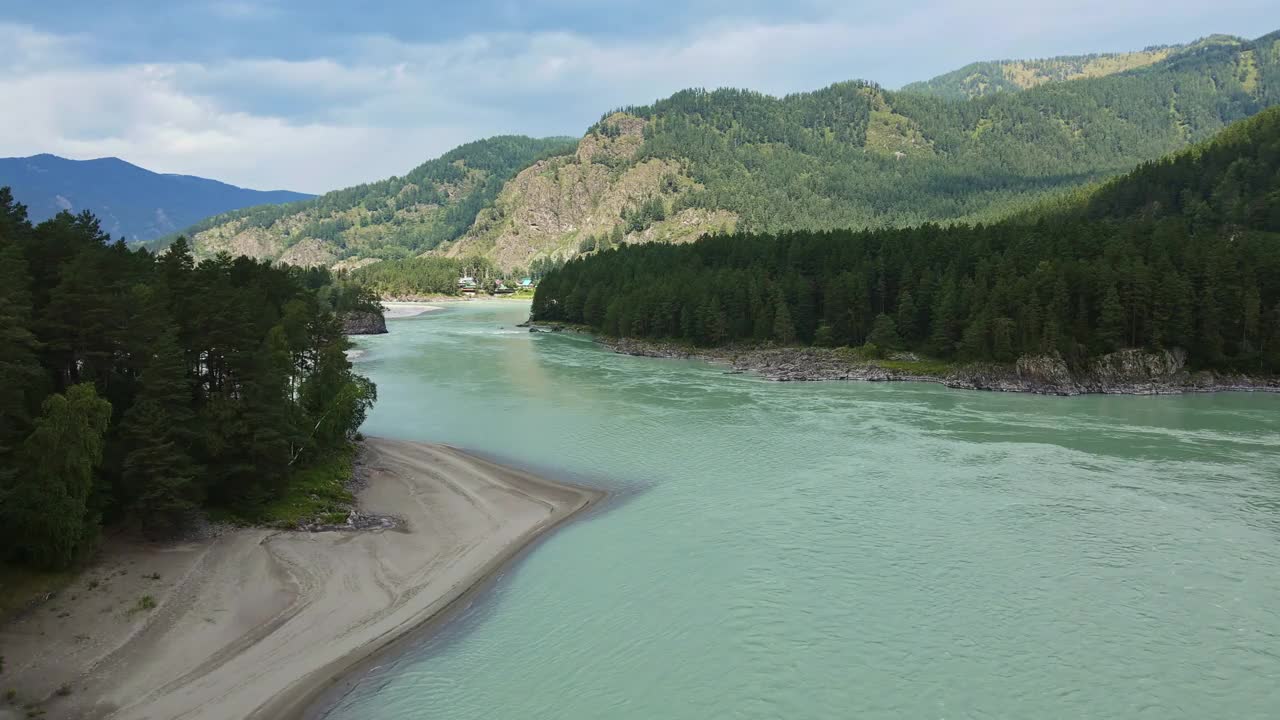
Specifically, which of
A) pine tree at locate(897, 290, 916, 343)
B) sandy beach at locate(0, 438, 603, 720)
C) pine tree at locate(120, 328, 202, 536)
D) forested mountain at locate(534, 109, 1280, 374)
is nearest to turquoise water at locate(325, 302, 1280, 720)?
sandy beach at locate(0, 438, 603, 720)

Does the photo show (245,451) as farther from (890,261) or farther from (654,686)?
(890,261)

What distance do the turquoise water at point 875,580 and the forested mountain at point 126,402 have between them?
10849 millimetres

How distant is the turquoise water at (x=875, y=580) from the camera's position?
2030cm

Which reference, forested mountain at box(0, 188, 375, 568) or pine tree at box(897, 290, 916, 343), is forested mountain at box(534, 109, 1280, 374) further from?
forested mountain at box(0, 188, 375, 568)

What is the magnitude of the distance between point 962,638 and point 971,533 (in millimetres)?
10120

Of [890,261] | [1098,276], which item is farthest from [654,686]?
[890,261]

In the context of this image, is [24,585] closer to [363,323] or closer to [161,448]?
[161,448]

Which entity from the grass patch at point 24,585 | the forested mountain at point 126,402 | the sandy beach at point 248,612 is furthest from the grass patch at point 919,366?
the grass patch at point 24,585

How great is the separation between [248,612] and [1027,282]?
75.3 meters

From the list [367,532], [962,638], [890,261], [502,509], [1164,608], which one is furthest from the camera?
[890,261]

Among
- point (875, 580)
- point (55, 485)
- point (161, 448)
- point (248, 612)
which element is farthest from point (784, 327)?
point (55, 485)

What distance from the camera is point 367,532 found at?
100ft

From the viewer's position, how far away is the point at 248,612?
23.2 metres

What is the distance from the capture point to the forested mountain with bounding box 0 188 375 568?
22.4 meters
